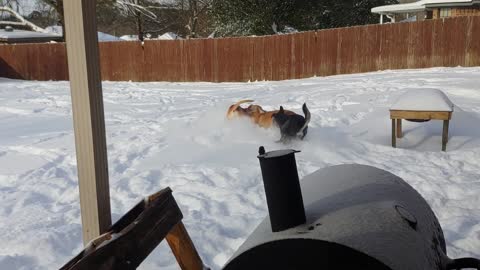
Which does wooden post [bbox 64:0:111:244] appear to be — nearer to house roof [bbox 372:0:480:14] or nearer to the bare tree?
house roof [bbox 372:0:480:14]

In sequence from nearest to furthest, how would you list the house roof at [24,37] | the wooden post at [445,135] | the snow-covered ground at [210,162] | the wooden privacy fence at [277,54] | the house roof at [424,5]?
the snow-covered ground at [210,162]
the wooden post at [445,135]
the wooden privacy fence at [277,54]
the house roof at [424,5]
the house roof at [24,37]

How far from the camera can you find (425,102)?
6957 mm

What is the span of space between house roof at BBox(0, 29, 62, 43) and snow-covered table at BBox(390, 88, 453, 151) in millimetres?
31089

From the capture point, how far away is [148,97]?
15.8m

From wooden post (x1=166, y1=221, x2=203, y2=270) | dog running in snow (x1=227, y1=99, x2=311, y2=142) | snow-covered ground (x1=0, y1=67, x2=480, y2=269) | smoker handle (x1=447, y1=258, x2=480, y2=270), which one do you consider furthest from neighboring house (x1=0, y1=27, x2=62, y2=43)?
smoker handle (x1=447, y1=258, x2=480, y2=270)

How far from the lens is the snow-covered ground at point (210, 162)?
418cm

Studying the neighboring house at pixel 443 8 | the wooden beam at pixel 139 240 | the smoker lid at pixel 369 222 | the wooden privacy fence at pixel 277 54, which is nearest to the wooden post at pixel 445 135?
the smoker lid at pixel 369 222

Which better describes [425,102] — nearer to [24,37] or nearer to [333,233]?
[333,233]

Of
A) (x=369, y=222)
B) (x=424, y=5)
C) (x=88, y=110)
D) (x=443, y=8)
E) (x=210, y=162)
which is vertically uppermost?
(x=424, y=5)

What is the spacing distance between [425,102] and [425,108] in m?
0.13

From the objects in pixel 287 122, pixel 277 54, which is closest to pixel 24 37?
pixel 277 54

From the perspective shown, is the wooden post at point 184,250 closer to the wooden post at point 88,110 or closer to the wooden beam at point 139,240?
the wooden beam at point 139,240

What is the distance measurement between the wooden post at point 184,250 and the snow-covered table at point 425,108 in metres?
5.20

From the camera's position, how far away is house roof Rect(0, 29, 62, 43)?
105 feet
